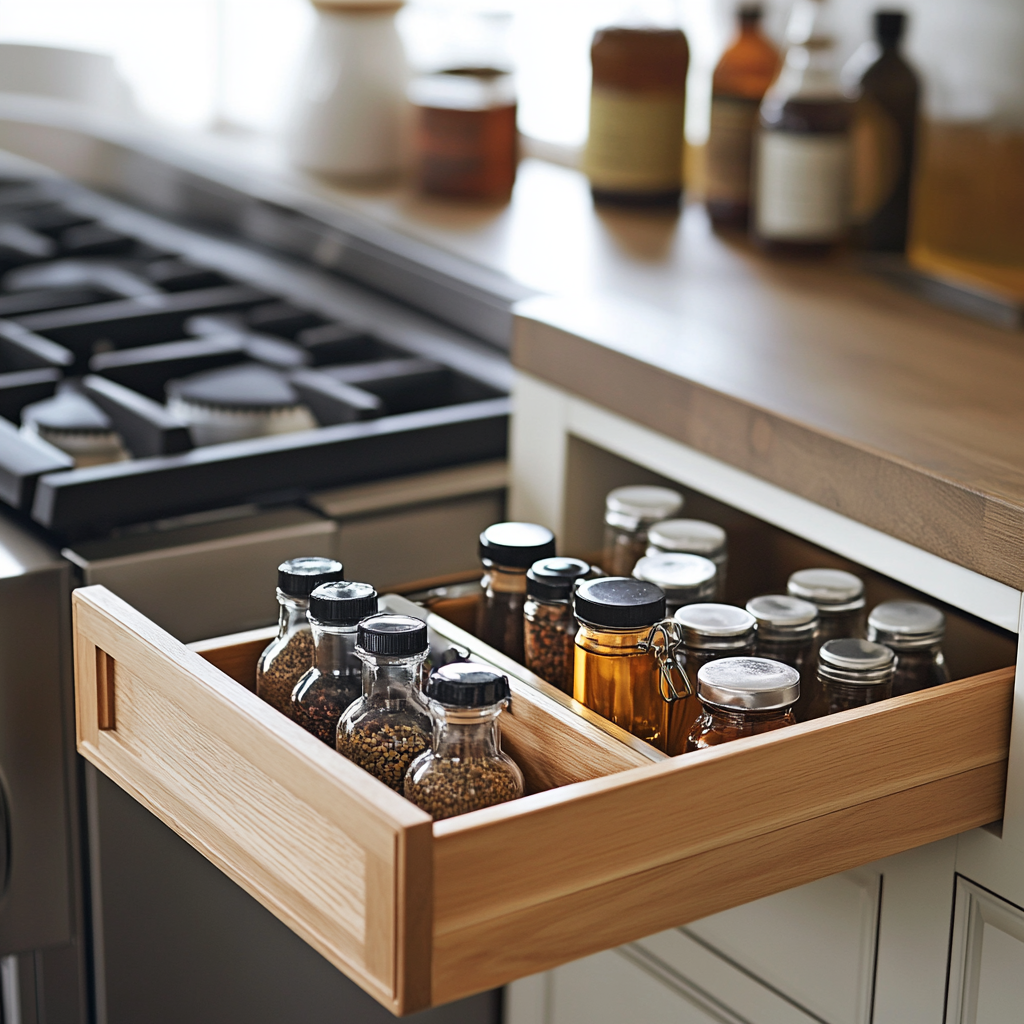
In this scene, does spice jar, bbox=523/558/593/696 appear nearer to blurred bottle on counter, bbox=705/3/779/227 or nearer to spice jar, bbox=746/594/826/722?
Result: spice jar, bbox=746/594/826/722

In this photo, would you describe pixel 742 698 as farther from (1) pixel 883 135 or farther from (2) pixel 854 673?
(1) pixel 883 135

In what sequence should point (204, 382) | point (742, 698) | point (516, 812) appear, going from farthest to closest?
point (204, 382) → point (742, 698) → point (516, 812)

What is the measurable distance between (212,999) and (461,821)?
60 cm

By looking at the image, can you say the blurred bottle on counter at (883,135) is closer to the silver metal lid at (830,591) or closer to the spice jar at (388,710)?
the silver metal lid at (830,591)

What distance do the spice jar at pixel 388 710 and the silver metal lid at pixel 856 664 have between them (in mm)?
227

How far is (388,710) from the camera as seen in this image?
70 centimetres

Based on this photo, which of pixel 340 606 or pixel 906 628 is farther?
pixel 906 628

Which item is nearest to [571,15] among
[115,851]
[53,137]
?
[53,137]


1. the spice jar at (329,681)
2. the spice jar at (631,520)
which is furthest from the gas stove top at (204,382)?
the spice jar at (329,681)

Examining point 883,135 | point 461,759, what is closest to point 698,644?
point 461,759

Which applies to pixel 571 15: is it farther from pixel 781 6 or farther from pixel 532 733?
pixel 532 733

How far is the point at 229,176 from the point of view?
1.76m

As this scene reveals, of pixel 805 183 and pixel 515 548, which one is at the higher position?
pixel 805 183

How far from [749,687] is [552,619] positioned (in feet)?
0.48
